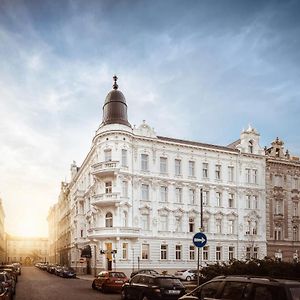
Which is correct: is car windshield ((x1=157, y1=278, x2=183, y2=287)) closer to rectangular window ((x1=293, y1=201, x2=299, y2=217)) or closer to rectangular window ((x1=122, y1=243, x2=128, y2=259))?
rectangular window ((x1=122, y1=243, x2=128, y2=259))

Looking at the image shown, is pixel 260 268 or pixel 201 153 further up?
pixel 201 153

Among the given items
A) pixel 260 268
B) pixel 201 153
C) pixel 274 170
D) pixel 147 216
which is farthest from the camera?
pixel 274 170

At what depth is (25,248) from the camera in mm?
186625

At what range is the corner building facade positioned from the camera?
164ft

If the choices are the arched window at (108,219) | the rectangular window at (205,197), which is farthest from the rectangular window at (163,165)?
the arched window at (108,219)

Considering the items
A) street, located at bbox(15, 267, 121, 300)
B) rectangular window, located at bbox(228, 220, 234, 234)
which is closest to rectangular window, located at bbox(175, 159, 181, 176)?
rectangular window, located at bbox(228, 220, 234, 234)

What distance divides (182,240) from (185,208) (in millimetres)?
3679

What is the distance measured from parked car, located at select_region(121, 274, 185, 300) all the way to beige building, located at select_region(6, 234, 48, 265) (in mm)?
164897

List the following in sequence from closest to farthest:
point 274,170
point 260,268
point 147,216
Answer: point 260,268, point 147,216, point 274,170

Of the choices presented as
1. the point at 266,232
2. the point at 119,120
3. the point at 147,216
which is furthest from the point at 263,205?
the point at 119,120

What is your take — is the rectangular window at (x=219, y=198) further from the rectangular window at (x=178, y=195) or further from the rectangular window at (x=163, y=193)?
the rectangular window at (x=163, y=193)

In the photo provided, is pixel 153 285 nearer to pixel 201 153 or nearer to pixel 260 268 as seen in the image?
pixel 260 268

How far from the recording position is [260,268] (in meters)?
22.4

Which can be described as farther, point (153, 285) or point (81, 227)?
point (81, 227)
